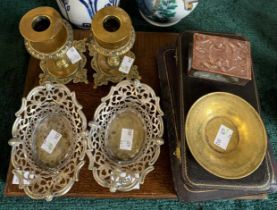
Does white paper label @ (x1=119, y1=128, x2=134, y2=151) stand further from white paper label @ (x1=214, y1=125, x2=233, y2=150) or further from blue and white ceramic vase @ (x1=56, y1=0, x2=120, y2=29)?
blue and white ceramic vase @ (x1=56, y1=0, x2=120, y2=29)

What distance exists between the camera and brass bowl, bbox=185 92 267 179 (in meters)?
0.67

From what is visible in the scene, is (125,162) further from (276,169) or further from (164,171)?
(276,169)

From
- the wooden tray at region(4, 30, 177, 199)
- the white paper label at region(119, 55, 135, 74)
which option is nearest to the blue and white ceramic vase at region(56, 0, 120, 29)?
the wooden tray at region(4, 30, 177, 199)

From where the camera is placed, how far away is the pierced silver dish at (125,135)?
2.35 feet

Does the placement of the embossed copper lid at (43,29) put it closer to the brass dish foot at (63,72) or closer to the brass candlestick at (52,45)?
the brass candlestick at (52,45)

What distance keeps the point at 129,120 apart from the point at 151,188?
18 cm

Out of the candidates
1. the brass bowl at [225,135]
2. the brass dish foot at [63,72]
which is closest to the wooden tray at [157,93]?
the brass dish foot at [63,72]

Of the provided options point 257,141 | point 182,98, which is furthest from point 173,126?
point 257,141

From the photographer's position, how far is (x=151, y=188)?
773 mm

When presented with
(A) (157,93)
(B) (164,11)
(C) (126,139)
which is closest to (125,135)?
(C) (126,139)

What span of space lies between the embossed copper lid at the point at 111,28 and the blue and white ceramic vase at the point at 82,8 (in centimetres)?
11

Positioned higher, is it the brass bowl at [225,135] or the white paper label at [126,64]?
the white paper label at [126,64]

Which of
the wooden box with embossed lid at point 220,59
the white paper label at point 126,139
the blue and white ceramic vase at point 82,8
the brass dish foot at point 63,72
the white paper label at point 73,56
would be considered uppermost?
the blue and white ceramic vase at point 82,8

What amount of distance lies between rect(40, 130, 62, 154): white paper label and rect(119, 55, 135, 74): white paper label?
0.79 feet
